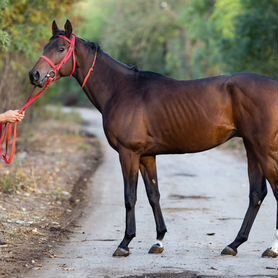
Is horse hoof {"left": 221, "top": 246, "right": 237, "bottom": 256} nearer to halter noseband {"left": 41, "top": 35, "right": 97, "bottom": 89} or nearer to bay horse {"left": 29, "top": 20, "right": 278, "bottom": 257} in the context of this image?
bay horse {"left": 29, "top": 20, "right": 278, "bottom": 257}

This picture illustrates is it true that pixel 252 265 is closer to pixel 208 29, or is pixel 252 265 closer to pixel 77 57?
pixel 77 57

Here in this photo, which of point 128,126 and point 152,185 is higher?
point 128,126

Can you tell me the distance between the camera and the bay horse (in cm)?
892

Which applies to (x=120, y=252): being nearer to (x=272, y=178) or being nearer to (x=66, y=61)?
(x=272, y=178)

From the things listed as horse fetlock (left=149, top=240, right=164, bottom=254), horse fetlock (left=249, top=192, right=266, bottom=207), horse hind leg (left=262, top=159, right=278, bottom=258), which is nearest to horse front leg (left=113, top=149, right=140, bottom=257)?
horse fetlock (left=149, top=240, right=164, bottom=254)

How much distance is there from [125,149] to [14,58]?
1301 cm

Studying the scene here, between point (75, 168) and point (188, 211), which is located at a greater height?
point (188, 211)

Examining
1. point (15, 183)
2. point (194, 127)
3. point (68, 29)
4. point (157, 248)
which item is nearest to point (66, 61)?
point (68, 29)

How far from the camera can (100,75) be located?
377 inches

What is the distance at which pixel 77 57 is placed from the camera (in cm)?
951

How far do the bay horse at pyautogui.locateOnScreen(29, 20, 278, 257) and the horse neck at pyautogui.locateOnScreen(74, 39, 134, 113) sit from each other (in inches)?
0.5

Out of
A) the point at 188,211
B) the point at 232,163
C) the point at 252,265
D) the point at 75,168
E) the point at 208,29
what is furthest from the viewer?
the point at 208,29

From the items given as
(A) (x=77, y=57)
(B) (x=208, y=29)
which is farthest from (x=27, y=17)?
(B) (x=208, y=29)

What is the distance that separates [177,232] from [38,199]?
147 inches
